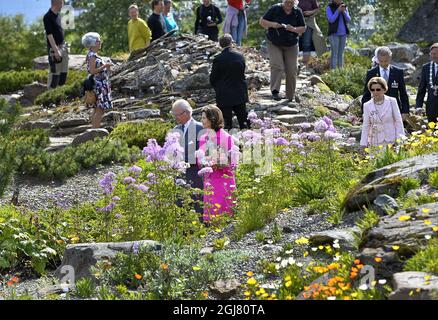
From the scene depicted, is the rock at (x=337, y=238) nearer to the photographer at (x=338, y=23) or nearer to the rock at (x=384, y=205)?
the rock at (x=384, y=205)

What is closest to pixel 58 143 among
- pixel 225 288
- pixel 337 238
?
pixel 337 238

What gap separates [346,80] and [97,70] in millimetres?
6328

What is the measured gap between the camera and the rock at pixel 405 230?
7.10 m

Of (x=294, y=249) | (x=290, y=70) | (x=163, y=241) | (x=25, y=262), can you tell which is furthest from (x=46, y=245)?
(x=290, y=70)

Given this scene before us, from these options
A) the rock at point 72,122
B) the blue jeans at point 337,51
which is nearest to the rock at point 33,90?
the rock at point 72,122

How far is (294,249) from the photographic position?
8328mm

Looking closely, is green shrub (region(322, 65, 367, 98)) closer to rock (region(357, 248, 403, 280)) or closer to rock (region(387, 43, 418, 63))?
rock (region(387, 43, 418, 63))

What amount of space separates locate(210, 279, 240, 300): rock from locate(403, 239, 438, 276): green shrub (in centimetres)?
139

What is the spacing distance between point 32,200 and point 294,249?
19.4ft

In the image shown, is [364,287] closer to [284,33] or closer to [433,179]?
[433,179]

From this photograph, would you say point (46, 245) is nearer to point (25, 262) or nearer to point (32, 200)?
point (25, 262)

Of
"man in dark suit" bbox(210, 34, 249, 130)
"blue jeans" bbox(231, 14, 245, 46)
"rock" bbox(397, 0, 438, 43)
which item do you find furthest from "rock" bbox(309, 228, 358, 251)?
"rock" bbox(397, 0, 438, 43)

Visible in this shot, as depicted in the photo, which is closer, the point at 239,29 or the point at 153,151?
the point at 153,151

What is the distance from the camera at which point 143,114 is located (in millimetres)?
18250
